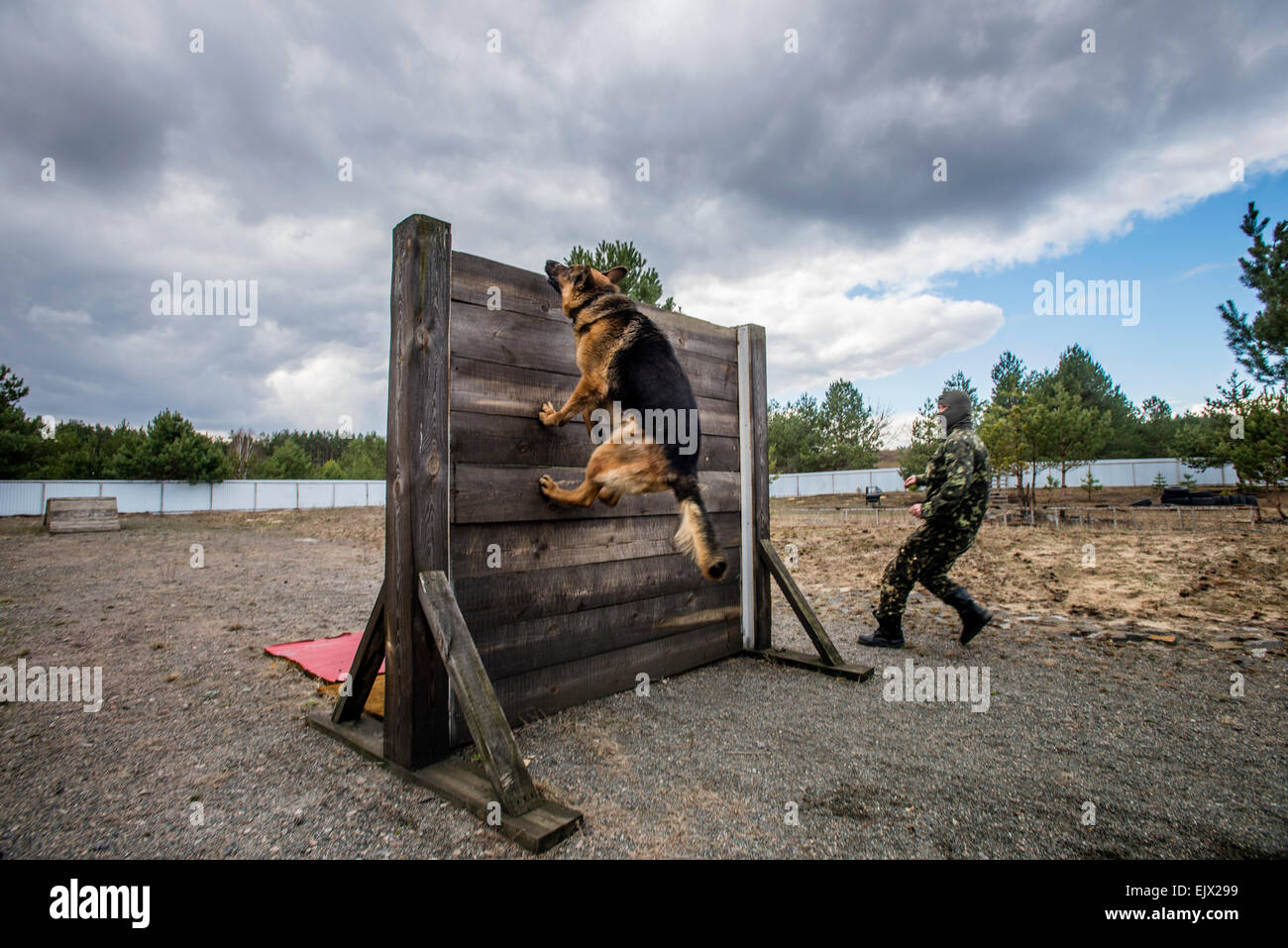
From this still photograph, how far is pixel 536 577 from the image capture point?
13.0 feet

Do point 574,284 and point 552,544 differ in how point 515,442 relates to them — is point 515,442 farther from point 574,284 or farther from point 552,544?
point 574,284

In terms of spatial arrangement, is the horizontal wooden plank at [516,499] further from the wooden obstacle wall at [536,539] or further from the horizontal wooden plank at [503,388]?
the horizontal wooden plank at [503,388]

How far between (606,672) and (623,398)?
2.04 meters

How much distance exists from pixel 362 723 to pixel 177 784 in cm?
98

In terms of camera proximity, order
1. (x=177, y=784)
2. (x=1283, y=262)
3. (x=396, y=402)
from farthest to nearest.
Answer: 1. (x=1283, y=262)
2. (x=396, y=402)
3. (x=177, y=784)

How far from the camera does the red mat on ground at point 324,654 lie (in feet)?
16.1

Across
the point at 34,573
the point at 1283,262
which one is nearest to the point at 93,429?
the point at 34,573

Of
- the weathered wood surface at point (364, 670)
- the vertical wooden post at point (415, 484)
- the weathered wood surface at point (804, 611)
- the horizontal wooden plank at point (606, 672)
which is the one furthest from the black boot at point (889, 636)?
the weathered wood surface at point (364, 670)

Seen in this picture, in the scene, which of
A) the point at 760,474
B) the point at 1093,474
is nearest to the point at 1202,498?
the point at 1093,474

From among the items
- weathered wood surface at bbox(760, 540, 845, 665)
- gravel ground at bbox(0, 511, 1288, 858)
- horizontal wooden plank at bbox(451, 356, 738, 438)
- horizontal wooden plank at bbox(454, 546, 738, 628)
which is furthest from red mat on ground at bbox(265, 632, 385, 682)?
weathered wood surface at bbox(760, 540, 845, 665)

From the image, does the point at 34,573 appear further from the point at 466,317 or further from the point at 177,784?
the point at 466,317

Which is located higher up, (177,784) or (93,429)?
(93,429)

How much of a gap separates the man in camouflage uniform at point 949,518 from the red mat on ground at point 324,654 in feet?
15.9

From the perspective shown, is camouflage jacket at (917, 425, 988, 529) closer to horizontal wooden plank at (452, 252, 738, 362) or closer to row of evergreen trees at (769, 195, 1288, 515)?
horizontal wooden plank at (452, 252, 738, 362)
